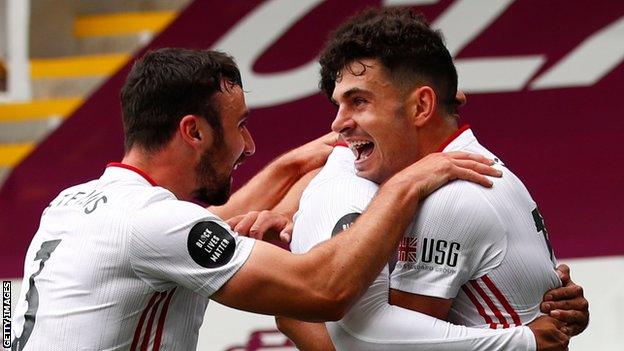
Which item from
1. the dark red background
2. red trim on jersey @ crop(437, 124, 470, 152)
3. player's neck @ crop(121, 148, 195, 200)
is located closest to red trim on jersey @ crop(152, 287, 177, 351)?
player's neck @ crop(121, 148, 195, 200)

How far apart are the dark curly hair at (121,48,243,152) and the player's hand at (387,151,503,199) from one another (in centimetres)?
55

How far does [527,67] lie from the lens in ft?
20.7

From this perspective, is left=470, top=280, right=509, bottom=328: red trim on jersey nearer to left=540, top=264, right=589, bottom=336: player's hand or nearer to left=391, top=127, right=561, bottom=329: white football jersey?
left=391, top=127, right=561, bottom=329: white football jersey

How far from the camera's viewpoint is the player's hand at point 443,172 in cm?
298

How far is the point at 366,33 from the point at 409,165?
33 centimetres

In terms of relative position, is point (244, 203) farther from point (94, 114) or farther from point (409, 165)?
point (94, 114)

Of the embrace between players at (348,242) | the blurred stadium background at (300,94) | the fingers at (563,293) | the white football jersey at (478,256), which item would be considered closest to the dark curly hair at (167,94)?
the embrace between players at (348,242)

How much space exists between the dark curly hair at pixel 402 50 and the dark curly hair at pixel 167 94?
1.12 feet

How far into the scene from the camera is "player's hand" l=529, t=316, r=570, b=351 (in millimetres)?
3004

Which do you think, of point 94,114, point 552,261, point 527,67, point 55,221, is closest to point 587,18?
point 527,67

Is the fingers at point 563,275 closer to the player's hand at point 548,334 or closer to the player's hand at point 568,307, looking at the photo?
the player's hand at point 568,307

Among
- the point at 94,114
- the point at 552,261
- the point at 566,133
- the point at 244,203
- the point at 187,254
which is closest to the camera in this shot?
the point at 187,254

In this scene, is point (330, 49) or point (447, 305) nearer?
point (447, 305)

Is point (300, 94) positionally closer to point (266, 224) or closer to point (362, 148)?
point (266, 224)
